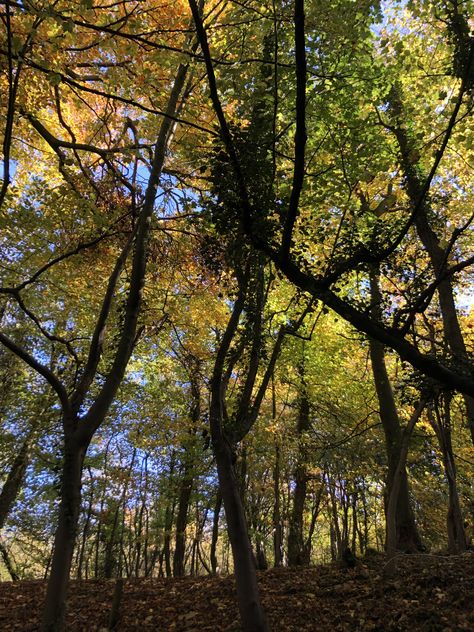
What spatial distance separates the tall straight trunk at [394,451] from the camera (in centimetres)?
767

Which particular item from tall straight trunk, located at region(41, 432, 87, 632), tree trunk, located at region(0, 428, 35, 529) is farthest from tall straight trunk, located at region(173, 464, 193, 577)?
tall straight trunk, located at region(41, 432, 87, 632)

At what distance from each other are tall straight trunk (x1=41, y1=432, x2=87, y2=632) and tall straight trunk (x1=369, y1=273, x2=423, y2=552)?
15.5ft

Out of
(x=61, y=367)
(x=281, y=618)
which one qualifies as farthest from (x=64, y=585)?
(x=61, y=367)

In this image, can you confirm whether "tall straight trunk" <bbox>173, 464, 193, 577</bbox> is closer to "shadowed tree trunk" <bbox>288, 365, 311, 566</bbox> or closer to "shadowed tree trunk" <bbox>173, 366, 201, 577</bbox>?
"shadowed tree trunk" <bbox>173, 366, 201, 577</bbox>

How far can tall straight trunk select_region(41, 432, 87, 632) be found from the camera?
415 cm

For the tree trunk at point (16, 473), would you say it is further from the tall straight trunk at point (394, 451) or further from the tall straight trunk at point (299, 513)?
the tall straight trunk at point (394, 451)

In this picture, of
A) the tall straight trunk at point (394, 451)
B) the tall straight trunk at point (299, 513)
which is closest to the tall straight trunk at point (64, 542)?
the tall straight trunk at point (394, 451)

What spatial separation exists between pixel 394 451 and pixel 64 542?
6.48 metres

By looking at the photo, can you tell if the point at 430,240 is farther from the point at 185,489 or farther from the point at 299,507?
the point at 185,489

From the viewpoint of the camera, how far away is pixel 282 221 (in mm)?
4996

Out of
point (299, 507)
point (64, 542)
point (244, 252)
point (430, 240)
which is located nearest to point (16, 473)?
point (299, 507)

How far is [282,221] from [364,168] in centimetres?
234

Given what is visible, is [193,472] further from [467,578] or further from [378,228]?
[378,228]

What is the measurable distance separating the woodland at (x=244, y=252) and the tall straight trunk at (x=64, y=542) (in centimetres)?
2
